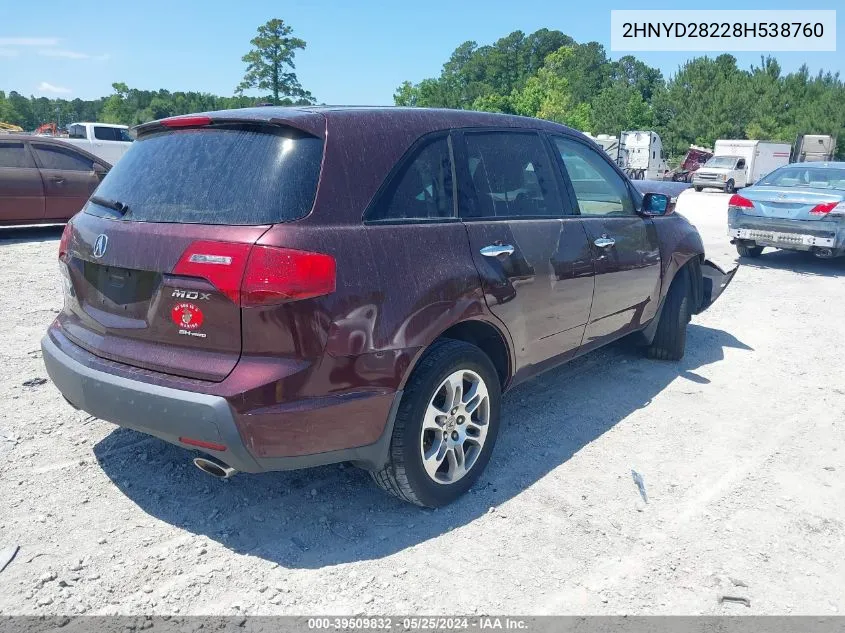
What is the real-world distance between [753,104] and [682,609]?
199 feet

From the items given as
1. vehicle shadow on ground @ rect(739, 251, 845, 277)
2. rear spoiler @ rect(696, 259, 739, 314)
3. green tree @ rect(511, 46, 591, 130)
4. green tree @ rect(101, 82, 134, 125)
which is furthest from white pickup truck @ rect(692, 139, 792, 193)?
green tree @ rect(101, 82, 134, 125)

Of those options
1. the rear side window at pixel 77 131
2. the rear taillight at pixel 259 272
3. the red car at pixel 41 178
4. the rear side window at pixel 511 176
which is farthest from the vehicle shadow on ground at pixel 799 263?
the rear side window at pixel 77 131

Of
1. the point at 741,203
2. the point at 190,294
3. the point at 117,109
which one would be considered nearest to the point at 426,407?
the point at 190,294

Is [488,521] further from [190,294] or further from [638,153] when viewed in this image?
[638,153]

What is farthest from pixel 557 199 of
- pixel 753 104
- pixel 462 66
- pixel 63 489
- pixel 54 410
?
pixel 462 66

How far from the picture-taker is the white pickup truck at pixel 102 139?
2234cm

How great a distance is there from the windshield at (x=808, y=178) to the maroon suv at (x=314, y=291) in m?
8.71

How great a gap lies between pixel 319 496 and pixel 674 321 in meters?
3.36

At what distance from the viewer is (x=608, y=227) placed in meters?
4.31

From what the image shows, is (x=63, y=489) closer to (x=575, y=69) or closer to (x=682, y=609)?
(x=682, y=609)

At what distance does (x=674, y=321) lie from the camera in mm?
5359

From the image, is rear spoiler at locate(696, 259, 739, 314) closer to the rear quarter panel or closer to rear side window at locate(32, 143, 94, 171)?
the rear quarter panel

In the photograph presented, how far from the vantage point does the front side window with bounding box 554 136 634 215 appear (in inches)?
164

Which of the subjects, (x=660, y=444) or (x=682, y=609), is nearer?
(x=682, y=609)
